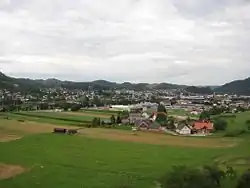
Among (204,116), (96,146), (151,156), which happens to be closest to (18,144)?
(96,146)

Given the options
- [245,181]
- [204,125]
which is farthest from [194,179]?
[204,125]

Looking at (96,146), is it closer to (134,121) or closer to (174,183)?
(174,183)

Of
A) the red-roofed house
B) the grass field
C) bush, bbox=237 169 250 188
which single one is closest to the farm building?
the red-roofed house

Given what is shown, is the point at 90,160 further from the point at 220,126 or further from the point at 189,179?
the point at 220,126

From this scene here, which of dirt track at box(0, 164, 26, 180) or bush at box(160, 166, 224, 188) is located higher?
bush at box(160, 166, 224, 188)

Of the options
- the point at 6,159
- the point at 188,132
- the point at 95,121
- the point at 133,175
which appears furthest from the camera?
the point at 95,121

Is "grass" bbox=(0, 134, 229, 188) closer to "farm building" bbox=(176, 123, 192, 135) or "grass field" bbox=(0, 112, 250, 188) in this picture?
"grass field" bbox=(0, 112, 250, 188)
